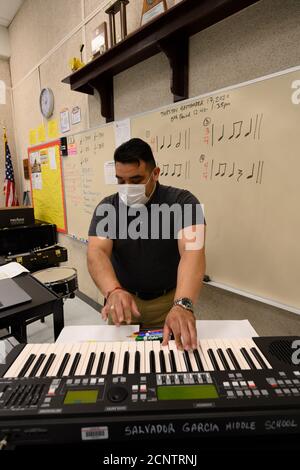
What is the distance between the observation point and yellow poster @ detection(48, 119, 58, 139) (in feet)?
10.3

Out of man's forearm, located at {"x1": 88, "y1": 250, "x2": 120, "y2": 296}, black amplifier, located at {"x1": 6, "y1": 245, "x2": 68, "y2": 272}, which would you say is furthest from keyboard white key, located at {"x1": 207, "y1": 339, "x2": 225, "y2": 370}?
black amplifier, located at {"x1": 6, "y1": 245, "x2": 68, "y2": 272}

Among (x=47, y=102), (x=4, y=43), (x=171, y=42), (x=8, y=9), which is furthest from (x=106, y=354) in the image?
(x=4, y=43)

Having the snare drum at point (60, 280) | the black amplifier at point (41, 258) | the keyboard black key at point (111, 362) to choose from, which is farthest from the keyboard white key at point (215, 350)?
the black amplifier at point (41, 258)

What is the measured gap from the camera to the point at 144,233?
4.43ft

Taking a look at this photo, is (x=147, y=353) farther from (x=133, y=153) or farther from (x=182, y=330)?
(x=133, y=153)

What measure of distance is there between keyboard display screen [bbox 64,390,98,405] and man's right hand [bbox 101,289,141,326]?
38 cm

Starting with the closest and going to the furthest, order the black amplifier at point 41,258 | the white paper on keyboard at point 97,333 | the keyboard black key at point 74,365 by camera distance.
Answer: the keyboard black key at point 74,365 → the white paper on keyboard at point 97,333 → the black amplifier at point 41,258

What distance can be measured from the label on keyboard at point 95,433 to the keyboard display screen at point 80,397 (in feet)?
0.14

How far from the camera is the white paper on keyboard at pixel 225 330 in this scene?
0.83 metres

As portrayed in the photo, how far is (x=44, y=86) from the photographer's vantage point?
3238 millimetres

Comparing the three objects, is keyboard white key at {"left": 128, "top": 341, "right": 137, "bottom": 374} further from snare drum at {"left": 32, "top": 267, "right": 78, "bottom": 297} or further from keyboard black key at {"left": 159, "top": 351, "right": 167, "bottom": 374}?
snare drum at {"left": 32, "top": 267, "right": 78, "bottom": 297}

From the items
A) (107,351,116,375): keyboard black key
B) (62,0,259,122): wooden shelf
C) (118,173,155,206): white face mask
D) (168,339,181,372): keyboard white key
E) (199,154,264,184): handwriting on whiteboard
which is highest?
(62,0,259,122): wooden shelf

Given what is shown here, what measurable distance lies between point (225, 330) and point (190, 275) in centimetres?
26

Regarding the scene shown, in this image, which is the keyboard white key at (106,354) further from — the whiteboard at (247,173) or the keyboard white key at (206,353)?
the whiteboard at (247,173)
